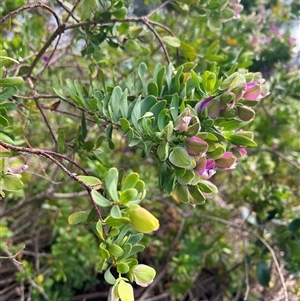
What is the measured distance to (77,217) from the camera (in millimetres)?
578

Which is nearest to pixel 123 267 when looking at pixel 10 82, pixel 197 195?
pixel 197 195

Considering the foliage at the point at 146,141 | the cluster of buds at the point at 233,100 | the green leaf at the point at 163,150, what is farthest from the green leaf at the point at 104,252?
the cluster of buds at the point at 233,100

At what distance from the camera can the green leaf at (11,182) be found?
61 centimetres

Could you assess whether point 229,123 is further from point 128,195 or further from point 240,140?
point 128,195

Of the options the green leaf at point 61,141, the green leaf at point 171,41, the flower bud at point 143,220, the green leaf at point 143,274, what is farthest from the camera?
the green leaf at point 171,41

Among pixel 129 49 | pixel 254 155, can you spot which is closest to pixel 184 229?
pixel 254 155

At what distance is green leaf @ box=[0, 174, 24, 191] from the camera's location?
24.0 inches

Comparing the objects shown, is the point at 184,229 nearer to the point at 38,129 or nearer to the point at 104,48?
the point at 38,129


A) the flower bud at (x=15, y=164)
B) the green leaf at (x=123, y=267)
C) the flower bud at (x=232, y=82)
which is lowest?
the green leaf at (x=123, y=267)

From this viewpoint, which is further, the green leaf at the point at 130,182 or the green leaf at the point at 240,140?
the green leaf at the point at 240,140

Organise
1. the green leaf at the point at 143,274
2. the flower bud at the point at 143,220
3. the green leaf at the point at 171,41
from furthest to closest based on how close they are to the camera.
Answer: the green leaf at the point at 171,41
the green leaf at the point at 143,274
the flower bud at the point at 143,220

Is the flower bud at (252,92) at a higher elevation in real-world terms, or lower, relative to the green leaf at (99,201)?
higher

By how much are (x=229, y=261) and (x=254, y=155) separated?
0.55 metres

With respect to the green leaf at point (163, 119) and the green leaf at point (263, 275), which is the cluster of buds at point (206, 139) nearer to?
the green leaf at point (163, 119)
